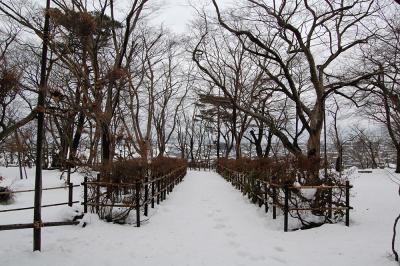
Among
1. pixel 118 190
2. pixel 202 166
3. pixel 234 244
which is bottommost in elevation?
pixel 202 166

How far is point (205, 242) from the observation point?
7.46 metres

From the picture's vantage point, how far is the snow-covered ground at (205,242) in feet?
20.0

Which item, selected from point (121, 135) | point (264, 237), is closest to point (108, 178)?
point (264, 237)

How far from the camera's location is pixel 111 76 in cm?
1369

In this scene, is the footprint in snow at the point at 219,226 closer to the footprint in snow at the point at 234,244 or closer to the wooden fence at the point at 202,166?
the footprint in snow at the point at 234,244

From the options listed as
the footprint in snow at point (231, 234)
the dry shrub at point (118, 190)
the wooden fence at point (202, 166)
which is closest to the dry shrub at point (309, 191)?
the footprint in snow at point (231, 234)

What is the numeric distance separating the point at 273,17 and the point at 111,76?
20.5 ft

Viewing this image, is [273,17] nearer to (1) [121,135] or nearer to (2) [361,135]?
(1) [121,135]

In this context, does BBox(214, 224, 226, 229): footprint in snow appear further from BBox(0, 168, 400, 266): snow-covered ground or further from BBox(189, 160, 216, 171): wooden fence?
BBox(189, 160, 216, 171): wooden fence

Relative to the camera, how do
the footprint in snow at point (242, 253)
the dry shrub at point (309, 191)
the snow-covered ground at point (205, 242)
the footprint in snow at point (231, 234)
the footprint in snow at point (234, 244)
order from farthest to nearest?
the dry shrub at point (309, 191), the footprint in snow at point (231, 234), the footprint in snow at point (234, 244), the footprint in snow at point (242, 253), the snow-covered ground at point (205, 242)

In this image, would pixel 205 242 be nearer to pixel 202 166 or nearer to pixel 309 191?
pixel 309 191

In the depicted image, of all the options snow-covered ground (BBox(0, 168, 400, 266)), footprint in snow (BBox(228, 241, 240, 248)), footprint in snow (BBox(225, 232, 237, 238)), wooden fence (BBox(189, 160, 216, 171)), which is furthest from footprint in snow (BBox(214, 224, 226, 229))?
wooden fence (BBox(189, 160, 216, 171))

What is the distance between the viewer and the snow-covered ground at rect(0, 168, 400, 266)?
609 centimetres

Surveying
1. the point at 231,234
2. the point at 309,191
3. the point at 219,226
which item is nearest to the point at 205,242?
the point at 231,234
